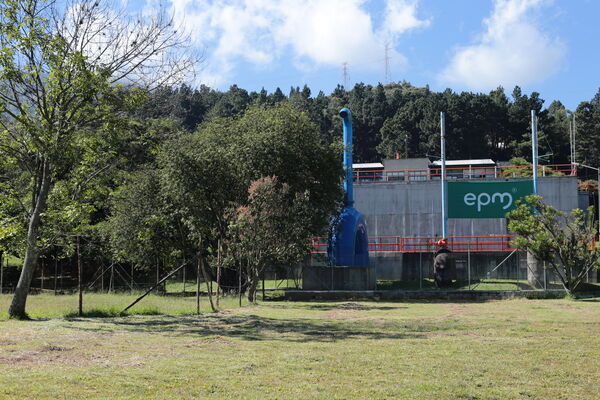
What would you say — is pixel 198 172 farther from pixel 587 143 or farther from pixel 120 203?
pixel 587 143

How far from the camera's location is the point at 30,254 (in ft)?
65.1

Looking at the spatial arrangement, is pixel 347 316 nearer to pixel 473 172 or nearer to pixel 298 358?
pixel 298 358

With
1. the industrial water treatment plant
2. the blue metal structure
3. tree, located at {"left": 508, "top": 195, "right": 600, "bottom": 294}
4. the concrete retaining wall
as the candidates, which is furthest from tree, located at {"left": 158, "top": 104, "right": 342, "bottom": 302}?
the concrete retaining wall

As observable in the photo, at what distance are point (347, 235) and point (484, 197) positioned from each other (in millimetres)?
10128

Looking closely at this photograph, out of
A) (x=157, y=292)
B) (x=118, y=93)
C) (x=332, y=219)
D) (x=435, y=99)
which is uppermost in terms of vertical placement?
(x=435, y=99)

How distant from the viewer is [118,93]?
2002 cm

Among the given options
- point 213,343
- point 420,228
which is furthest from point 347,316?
point 420,228

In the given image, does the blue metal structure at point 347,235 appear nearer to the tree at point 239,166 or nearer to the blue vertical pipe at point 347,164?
the blue vertical pipe at point 347,164

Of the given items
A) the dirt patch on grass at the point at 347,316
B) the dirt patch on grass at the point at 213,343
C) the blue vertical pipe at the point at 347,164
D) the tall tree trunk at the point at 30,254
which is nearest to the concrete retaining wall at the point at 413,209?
the blue vertical pipe at the point at 347,164

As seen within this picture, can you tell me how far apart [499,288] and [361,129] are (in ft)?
320

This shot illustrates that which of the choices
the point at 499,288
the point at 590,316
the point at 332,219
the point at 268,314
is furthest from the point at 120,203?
the point at 590,316

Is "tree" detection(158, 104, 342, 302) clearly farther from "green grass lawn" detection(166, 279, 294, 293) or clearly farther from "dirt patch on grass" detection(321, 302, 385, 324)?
"dirt patch on grass" detection(321, 302, 385, 324)

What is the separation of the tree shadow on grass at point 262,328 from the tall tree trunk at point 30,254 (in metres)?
1.88

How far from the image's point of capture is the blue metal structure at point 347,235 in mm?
38406
